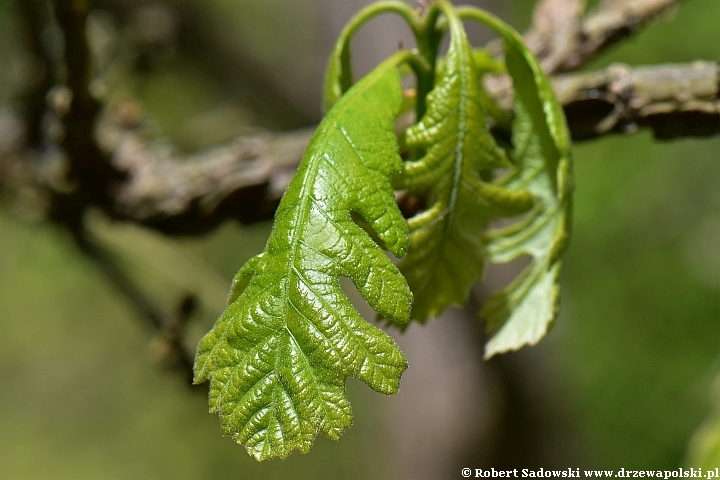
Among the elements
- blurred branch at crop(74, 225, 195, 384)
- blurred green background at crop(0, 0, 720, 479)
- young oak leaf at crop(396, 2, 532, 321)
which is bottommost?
blurred green background at crop(0, 0, 720, 479)

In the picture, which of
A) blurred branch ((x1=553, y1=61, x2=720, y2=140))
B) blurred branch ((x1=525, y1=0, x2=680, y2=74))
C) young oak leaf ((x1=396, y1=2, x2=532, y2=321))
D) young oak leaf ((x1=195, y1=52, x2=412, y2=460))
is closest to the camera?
young oak leaf ((x1=195, y1=52, x2=412, y2=460))

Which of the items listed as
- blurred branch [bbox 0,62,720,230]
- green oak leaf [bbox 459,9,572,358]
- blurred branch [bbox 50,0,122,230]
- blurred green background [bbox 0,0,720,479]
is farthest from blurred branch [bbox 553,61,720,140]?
blurred green background [bbox 0,0,720,479]

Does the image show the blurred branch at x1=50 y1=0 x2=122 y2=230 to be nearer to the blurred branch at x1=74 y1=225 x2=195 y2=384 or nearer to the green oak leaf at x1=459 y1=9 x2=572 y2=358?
the blurred branch at x1=74 y1=225 x2=195 y2=384

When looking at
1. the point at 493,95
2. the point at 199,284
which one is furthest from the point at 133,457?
the point at 493,95

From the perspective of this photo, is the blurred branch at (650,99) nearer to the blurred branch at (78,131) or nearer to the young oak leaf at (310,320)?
the young oak leaf at (310,320)

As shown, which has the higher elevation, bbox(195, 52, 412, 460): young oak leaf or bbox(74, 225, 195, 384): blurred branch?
bbox(195, 52, 412, 460): young oak leaf

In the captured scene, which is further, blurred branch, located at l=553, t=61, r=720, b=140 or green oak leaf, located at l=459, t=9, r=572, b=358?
blurred branch, located at l=553, t=61, r=720, b=140

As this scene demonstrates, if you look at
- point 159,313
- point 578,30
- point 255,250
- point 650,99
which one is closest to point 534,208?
point 650,99
